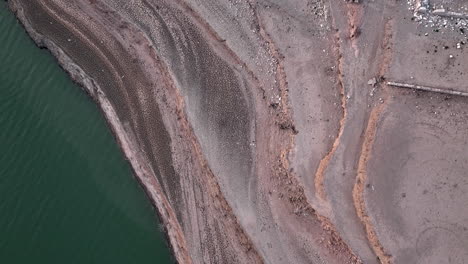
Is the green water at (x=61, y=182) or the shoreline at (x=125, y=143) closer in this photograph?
the shoreline at (x=125, y=143)

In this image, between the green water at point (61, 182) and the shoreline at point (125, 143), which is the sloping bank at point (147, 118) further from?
the green water at point (61, 182)

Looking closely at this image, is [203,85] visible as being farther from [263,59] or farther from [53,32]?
[53,32]

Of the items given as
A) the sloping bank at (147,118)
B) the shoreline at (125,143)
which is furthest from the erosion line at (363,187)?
the shoreline at (125,143)

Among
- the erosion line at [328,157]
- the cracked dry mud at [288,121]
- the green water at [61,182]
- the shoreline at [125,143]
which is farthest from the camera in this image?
the green water at [61,182]

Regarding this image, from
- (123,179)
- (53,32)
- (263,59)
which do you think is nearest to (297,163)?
(263,59)

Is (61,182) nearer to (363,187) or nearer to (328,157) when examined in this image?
(328,157)

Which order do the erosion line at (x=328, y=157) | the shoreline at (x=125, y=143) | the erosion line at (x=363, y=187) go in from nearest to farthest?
1. the erosion line at (x=363, y=187)
2. the erosion line at (x=328, y=157)
3. the shoreline at (x=125, y=143)

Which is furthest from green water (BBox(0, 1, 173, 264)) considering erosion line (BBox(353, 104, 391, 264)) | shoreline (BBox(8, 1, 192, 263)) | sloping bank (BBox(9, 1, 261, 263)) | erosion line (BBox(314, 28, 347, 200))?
erosion line (BBox(353, 104, 391, 264))
